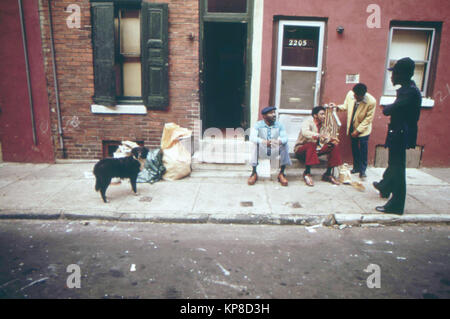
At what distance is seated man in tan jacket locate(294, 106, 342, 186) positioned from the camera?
624cm

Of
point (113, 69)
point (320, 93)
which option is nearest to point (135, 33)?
point (113, 69)

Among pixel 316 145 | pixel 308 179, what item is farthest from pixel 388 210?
pixel 316 145

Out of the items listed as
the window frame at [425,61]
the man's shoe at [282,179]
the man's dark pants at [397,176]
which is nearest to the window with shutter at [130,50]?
the man's shoe at [282,179]

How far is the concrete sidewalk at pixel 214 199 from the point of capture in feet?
16.2

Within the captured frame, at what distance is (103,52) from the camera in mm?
7047

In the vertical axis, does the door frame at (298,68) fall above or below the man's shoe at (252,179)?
above

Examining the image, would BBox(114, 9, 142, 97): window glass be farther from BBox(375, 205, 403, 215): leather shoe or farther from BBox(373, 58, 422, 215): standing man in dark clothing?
BBox(375, 205, 403, 215): leather shoe

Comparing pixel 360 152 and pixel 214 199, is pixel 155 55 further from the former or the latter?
pixel 360 152

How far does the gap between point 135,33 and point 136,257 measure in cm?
527

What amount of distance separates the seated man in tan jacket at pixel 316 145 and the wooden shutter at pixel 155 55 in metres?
3.07

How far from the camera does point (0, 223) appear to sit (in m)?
4.81

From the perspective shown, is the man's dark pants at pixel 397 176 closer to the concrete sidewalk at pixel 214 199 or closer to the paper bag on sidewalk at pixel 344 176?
the concrete sidewalk at pixel 214 199

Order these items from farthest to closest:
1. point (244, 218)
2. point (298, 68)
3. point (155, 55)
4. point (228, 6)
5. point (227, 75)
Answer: point (227, 75)
point (298, 68)
point (228, 6)
point (155, 55)
point (244, 218)

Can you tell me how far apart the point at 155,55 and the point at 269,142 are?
124 inches
